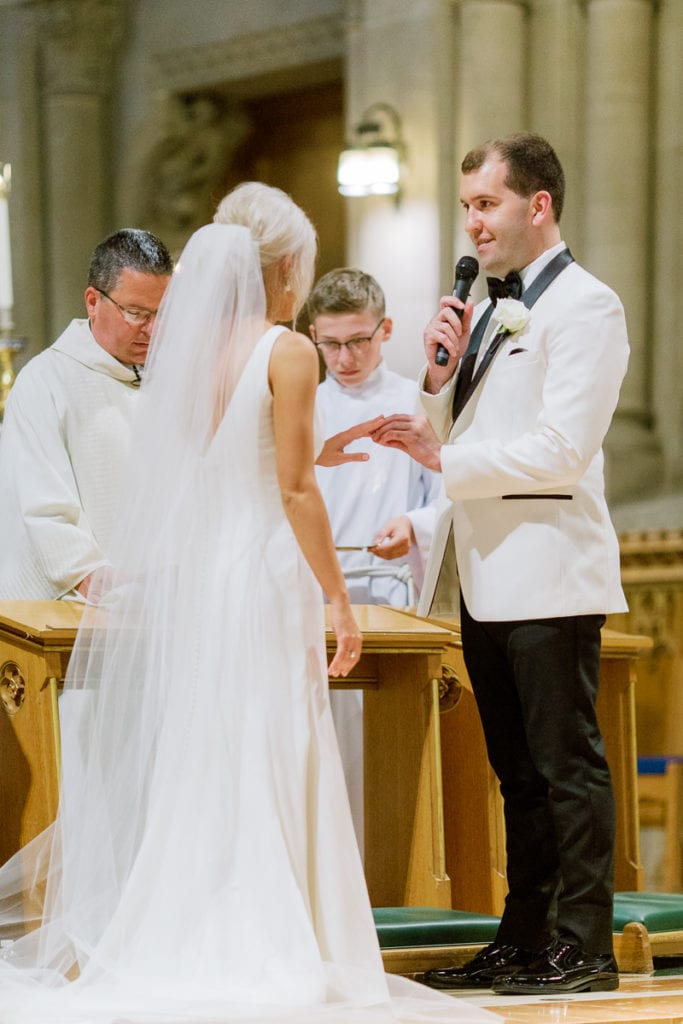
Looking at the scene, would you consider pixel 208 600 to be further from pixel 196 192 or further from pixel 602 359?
pixel 196 192

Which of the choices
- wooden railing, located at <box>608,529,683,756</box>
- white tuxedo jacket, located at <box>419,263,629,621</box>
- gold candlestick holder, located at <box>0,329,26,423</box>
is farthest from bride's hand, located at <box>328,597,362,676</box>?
wooden railing, located at <box>608,529,683,756</box>

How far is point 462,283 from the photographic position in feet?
13.2

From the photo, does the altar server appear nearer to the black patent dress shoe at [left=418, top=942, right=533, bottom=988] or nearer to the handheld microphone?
the handheld microphone

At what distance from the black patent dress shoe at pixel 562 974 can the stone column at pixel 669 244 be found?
475cm

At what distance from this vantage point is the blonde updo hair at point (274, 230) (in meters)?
3.74

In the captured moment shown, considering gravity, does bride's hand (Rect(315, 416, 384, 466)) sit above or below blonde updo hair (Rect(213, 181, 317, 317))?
below

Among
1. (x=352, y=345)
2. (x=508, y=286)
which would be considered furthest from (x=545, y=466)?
(x=352, y=345)

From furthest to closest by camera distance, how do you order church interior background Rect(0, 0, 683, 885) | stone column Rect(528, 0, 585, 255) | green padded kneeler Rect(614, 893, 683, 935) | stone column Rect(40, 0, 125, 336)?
stone column Rect(40, 0, 125, 336), stone column Rect(528, 0, 585, 255), church interior background Rect(0, 0, 683, 885), green padded kneeler Rect(614, 893, 683, 935)

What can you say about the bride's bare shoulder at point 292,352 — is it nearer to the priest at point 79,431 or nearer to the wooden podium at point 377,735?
the wooden podium at point 377,735

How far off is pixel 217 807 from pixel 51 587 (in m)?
1.43

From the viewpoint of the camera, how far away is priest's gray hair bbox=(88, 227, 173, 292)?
4.79m

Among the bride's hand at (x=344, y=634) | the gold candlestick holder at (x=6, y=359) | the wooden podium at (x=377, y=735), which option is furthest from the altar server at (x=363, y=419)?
the bride's hand at (x=344, y=634)

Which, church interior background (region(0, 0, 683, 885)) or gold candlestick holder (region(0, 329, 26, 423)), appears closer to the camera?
gold candlestick holder (region(0, 329, 26, 423))

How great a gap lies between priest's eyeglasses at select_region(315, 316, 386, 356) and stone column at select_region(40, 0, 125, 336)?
505cm
